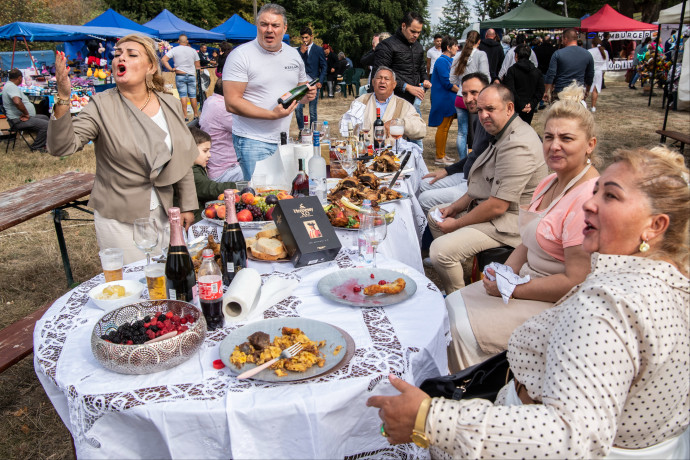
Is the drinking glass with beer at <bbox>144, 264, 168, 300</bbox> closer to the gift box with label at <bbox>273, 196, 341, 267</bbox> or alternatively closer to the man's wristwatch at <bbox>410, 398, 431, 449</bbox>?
the gift box with label at <bbox>273, 196, 341, 267</bbox>

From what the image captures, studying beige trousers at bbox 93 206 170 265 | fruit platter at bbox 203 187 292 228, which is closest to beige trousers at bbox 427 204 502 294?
fruit platter at bbox 203 187 292 228

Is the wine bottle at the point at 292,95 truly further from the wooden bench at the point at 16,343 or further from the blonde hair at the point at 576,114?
the wooden bench at the point at 16,343

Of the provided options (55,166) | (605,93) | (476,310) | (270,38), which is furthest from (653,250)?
(605,93)

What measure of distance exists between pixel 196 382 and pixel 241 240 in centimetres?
78

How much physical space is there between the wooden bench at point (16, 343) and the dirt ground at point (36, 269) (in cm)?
50

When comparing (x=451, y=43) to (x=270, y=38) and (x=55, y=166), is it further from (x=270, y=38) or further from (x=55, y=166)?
(x=55, y=166)

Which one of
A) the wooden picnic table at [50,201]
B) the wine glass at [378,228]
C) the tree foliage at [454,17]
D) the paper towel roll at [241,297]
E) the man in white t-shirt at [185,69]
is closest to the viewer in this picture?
the paper towel roll at [241,297]

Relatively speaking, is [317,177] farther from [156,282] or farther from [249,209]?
[156,282]

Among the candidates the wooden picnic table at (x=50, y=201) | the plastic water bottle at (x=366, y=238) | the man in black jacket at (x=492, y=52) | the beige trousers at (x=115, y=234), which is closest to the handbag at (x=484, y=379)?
the plastic water bottle at (x=366, y=238)

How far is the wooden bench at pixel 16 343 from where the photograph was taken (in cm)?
257

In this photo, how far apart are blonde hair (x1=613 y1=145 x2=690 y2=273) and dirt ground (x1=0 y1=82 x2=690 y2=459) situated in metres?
1.52

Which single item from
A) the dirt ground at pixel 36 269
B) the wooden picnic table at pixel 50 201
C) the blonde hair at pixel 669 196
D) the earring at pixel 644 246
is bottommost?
the dirt ground at pixel 36 269

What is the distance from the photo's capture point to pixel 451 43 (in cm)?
942

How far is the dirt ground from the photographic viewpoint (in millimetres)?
2854
